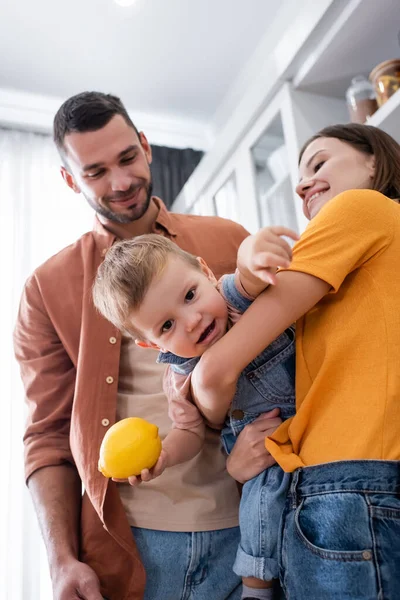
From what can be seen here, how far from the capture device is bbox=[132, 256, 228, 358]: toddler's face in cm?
99

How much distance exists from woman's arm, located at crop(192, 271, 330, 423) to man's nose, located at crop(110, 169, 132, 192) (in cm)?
90

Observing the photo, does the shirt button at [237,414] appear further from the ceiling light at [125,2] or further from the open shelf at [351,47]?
the ceiling light at [125,2]

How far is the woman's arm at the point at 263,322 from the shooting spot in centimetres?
83

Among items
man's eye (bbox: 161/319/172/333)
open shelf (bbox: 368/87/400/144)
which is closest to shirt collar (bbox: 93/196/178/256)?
man's eye (bbox: 161/319/172/333)

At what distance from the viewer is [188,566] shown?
1.22m

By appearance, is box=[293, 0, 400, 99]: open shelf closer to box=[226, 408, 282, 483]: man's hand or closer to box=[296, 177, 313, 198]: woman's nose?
box=[296, 177, 313, 198]: woman's nose

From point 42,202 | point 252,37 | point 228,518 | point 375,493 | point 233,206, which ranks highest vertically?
point 252,37

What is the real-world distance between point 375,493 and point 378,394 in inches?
5.1

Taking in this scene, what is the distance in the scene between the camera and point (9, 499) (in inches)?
106

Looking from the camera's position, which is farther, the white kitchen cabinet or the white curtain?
the white curtain

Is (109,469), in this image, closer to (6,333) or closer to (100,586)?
(100,586)

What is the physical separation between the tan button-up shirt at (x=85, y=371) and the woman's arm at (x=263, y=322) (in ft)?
1.82

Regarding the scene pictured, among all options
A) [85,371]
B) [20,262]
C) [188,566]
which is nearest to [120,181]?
[85,371]

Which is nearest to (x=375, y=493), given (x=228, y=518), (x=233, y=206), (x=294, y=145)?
(x=228, y=518)
